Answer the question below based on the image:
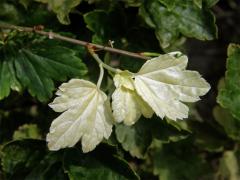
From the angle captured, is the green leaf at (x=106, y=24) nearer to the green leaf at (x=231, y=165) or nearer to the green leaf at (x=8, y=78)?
the green leaf at (x=8, y=78)

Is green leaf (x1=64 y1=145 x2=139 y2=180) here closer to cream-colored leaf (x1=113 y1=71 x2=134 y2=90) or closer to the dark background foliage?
the dark background foliage

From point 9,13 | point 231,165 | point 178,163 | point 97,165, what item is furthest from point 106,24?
point 231,165

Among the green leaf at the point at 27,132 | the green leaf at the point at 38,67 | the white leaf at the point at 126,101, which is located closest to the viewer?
the white leaf at the point at 126,101

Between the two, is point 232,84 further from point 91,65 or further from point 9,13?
point 9,13

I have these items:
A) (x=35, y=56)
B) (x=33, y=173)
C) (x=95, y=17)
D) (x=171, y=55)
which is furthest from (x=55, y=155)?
(x=171, y=55)

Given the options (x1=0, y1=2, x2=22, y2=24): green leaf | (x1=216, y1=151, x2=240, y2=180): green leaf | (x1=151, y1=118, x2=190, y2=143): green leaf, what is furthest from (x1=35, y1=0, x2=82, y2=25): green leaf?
(x1=216, y1=151, x2=240, y2=180): green leaf

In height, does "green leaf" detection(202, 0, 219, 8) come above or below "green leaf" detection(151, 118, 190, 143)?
above

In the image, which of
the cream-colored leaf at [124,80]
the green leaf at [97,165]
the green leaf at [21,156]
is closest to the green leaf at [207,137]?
the green leaf at [97,165]
